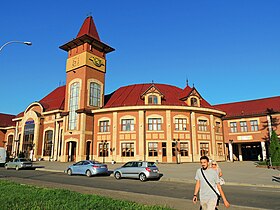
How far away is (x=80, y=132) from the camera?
118 feet

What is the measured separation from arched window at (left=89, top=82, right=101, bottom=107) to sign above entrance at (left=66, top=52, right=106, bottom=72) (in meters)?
3.11

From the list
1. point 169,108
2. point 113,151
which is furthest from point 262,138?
point 113,151

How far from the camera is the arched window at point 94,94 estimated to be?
3878 cm

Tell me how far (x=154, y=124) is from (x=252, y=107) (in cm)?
1887

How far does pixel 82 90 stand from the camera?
37.8 meters

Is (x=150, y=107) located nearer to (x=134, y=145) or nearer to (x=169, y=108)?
(x=169, y=108)

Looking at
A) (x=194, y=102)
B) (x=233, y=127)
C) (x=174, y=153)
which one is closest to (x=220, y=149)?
(x=233, y=127)

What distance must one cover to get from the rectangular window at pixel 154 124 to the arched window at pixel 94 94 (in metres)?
9.86

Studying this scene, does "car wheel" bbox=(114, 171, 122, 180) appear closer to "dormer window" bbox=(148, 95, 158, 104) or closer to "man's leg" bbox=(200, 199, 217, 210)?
"man's leg" bbox=(200, 199, 217, 210)

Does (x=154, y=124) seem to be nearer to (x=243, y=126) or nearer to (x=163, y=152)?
(x=163, y=152)

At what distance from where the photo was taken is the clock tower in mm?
36500

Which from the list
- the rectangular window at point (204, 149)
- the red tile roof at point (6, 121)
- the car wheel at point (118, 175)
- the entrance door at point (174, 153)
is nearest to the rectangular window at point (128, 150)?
the entrance door at point (174, 153)

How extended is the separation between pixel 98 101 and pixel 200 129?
1708 cm

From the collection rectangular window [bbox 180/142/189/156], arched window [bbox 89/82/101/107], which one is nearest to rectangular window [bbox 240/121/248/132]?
rectangular window [bbox 180/142/189/156]
